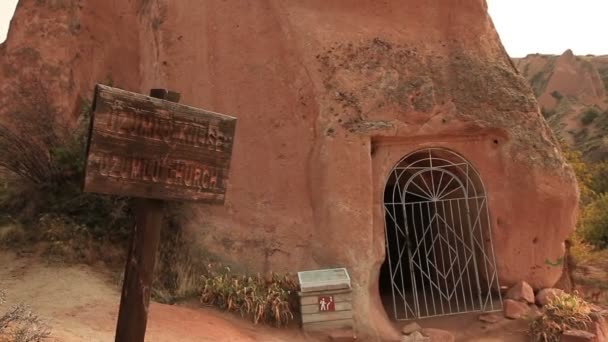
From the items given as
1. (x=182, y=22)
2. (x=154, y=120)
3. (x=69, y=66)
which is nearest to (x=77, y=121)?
(x=69, y=66)

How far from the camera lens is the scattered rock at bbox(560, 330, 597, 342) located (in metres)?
6.34

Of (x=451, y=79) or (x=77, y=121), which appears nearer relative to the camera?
(x=451, y=79)

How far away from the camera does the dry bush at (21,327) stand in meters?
4.36

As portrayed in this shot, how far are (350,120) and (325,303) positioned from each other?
8.58 feet

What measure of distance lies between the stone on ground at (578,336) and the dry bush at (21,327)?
18.5 feet

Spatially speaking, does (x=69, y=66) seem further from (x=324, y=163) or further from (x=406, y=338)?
(x=406, y=338)

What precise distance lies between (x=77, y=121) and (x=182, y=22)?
3.07 meters

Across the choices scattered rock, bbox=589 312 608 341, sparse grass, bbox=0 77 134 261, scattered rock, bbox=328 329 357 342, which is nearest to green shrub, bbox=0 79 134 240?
sparse grass, bbox=0 77 134 261

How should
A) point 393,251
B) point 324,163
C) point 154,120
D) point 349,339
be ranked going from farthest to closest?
1. point 393,251
2. point 324,163
3. point 349,339
4. point 154,120

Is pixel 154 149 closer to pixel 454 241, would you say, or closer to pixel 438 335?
pixel 438 335

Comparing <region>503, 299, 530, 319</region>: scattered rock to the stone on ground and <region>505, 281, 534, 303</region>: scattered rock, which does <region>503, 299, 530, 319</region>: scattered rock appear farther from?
the stone on ground

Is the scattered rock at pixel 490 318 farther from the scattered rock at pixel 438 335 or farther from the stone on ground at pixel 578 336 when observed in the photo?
the stone on ground at pixel 578 336

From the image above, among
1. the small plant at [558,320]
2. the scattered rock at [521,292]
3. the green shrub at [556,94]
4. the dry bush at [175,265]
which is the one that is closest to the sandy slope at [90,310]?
the dry bush at [175,265]

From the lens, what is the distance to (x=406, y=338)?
6.89m
